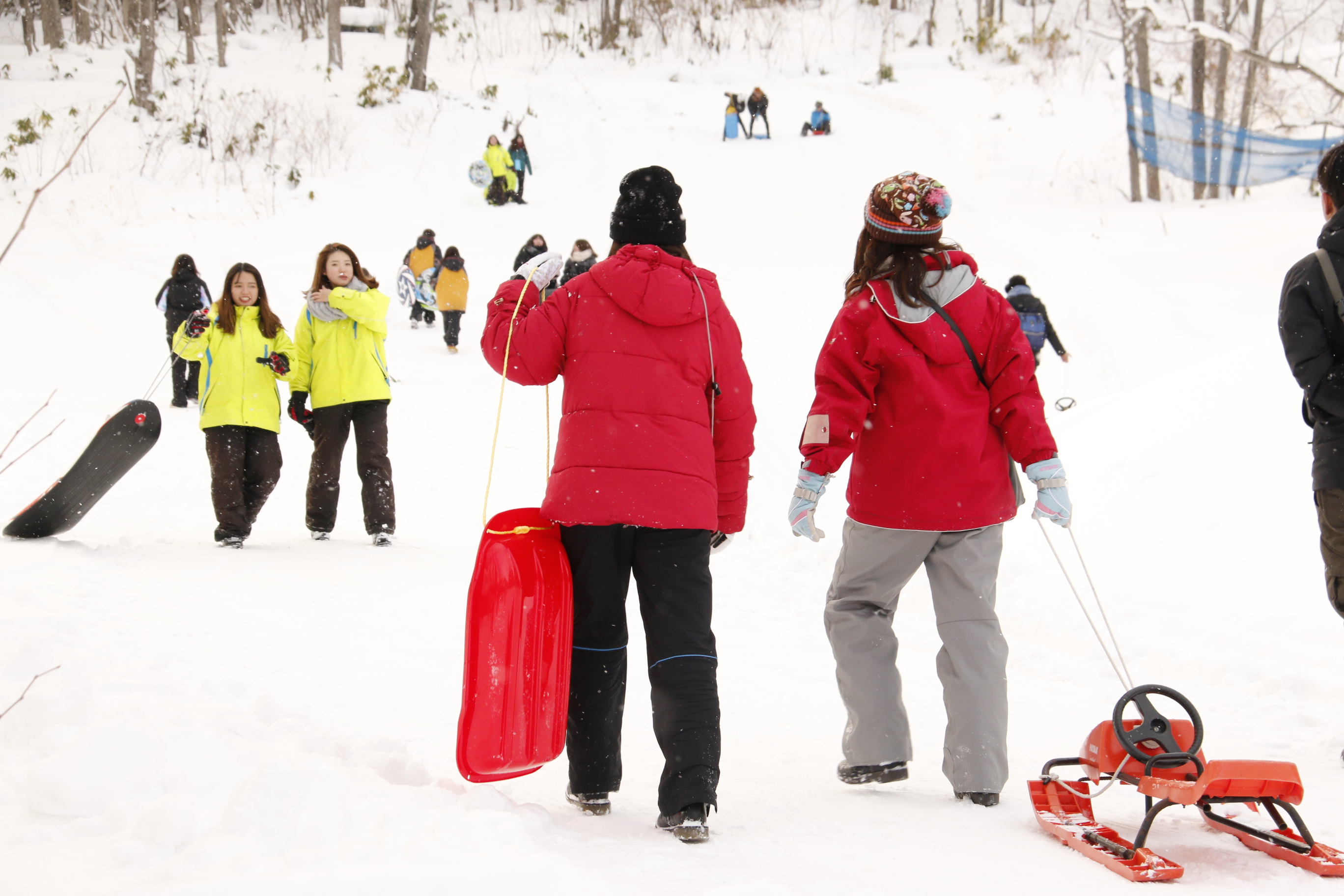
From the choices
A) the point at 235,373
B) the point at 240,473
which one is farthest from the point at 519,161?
the point at 240,473

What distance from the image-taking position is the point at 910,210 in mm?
2906

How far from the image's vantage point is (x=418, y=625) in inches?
175

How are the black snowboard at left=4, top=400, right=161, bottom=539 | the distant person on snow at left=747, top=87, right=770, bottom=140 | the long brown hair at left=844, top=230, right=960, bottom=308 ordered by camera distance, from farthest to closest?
the distant person on snow at left=747, top=87, right=770, bottom=140 < the black snowboard at left=4, top=400, right=161, bottom=539 < the long brown hair at left=844, top=230, right=960, bottom=308

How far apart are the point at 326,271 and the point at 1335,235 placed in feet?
15.5

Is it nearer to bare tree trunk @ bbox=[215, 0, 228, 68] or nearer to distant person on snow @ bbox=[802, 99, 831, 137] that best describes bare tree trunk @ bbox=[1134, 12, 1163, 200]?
distant person on snow @ bbox=[802, 99, 831, 137]

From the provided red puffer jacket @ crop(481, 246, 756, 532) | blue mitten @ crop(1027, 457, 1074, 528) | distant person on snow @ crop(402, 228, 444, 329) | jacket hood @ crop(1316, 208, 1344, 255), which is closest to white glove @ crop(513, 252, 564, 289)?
red puffer jacket @ crop(481, 246, 756, 532)

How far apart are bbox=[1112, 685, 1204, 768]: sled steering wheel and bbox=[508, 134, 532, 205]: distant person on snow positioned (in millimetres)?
18027

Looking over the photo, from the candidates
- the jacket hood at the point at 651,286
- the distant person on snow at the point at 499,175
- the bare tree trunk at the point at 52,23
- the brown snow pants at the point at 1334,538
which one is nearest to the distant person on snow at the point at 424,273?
the distant person on snow at the point at 499,175

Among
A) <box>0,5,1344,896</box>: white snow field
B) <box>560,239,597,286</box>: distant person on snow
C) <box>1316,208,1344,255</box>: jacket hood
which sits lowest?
<box>0,5,1344,896</box>: white snow field

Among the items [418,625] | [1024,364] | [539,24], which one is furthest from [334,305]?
[539,24]

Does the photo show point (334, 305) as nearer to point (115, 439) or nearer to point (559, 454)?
point (115, 439)

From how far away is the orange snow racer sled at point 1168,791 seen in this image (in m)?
2.31

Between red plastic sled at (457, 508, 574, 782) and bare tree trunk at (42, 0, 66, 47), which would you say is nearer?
red plastic sled at (457, 508, 574, 782)

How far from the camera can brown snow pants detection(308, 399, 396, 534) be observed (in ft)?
18.7
